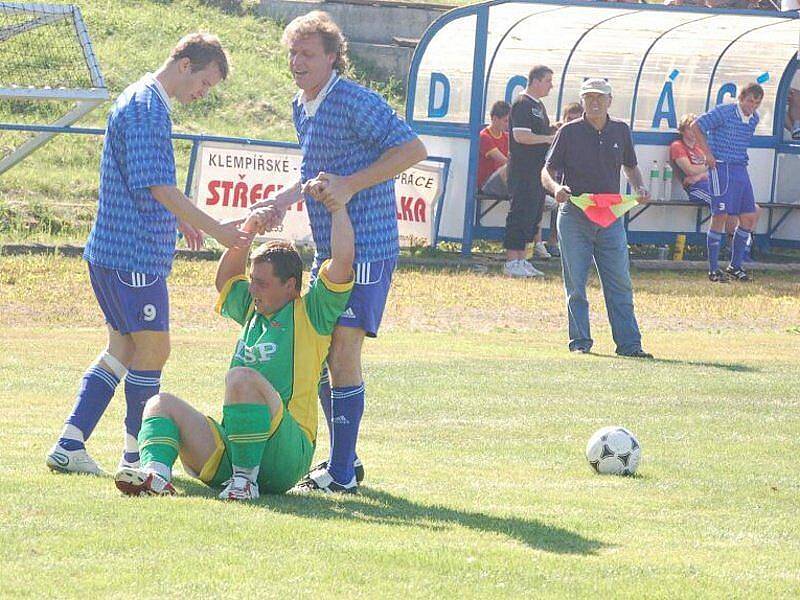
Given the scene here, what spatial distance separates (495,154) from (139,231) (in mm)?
13363

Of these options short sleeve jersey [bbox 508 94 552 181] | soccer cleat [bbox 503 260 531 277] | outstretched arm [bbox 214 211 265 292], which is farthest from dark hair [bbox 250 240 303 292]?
soccer cleat [bbox 503 260 531 277]

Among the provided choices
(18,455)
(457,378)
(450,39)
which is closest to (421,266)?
(450,39)

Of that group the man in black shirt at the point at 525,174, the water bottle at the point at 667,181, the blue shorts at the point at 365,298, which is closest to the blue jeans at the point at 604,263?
the man in black shirt at the point at 525,174

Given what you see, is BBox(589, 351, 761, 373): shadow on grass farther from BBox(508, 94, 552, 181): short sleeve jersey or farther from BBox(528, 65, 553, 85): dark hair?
BBox(508, 94, 552, 181): short sleeve jersey

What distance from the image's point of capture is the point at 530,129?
18.3m

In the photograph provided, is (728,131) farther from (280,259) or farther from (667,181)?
(280,259)

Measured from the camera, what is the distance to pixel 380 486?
286 inches

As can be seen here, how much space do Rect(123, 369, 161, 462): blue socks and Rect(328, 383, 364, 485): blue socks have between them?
0.87 m

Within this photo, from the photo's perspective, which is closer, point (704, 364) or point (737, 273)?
point (704, 364)

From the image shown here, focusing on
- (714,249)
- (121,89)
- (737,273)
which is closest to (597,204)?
(714,249)

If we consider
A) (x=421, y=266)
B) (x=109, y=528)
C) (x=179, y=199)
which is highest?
(x=179, y=199)

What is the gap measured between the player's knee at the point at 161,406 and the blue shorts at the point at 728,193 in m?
13.7

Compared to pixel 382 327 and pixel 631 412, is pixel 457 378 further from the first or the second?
pixel 382 327

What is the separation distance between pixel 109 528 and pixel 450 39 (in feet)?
51.5
